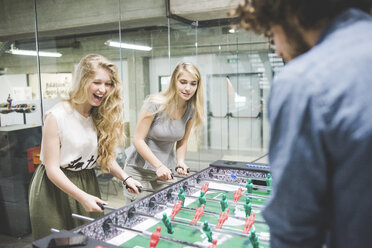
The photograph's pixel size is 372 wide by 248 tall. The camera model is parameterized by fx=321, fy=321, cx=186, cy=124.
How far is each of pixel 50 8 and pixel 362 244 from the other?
13.6ft

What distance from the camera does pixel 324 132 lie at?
62 cm

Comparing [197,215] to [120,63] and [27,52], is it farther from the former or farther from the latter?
[120,63]

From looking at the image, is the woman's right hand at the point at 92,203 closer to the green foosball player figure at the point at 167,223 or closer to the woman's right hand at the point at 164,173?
the green foosball player figure at the point at 167,223

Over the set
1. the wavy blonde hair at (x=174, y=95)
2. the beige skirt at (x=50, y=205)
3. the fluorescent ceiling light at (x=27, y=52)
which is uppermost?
the fluorescent ceiling light at (x=27, y=52)

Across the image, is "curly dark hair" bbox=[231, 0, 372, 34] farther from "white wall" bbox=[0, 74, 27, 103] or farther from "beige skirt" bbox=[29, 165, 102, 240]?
"white wall" bbox=[0, 74, 27, 103]

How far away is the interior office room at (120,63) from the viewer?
3434mm

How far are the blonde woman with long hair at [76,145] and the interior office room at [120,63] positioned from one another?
4.60ft

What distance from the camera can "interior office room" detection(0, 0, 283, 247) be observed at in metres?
3.43

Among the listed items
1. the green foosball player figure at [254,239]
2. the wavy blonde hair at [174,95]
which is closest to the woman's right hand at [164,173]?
the wavy blonde hair at [174,95]

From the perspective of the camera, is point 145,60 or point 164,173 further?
point 145,60

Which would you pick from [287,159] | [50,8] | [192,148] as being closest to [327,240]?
[287,159]

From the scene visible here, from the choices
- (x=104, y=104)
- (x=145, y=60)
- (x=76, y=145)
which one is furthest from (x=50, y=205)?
(x=145, y=60)

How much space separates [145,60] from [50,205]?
3608 millimetres

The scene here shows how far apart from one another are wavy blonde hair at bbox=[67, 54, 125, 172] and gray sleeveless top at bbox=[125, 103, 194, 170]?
0.47 metres
